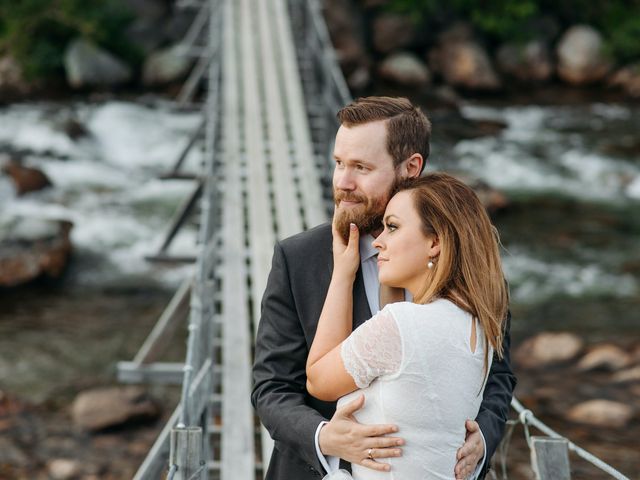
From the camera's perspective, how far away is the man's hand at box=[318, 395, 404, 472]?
1963 millimetres

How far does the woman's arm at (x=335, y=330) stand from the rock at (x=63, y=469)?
15.4ft

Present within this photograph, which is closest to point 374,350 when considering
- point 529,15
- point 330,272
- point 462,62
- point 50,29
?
point 330,272

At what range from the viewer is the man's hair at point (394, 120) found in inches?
88.6

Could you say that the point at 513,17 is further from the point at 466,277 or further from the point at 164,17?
the point at 466,277

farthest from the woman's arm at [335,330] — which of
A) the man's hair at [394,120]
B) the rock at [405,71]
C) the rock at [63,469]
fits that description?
the rock at [405,71]

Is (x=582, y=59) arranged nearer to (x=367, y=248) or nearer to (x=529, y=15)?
(x=529, y=15)

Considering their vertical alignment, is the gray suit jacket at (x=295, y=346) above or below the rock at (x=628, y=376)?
above

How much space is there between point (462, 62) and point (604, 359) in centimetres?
963

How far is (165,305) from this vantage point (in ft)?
30.0

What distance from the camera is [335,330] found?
212 cm

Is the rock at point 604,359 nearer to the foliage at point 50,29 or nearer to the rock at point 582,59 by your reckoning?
the rock at point 582,59

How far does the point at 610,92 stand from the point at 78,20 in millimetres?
8907

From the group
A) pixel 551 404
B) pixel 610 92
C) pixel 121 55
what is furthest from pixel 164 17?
pixel 551 404

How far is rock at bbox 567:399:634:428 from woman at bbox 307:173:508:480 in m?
4.97
